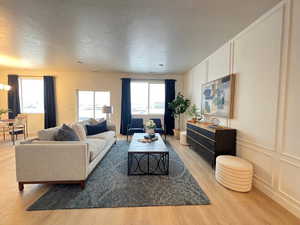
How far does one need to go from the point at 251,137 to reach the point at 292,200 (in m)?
0.95

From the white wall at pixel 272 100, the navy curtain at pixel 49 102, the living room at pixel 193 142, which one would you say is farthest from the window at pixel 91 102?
the white wall at pixel 272 100

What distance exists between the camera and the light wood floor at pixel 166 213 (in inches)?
65.6

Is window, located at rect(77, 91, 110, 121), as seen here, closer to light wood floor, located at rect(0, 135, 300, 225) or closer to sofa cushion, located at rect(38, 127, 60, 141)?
sofa cushion, located at rect(38, 127, 60, 141)

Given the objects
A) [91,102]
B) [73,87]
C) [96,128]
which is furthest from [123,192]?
[73,87]

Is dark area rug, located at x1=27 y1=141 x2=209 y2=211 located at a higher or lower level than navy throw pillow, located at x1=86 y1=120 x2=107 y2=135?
lower

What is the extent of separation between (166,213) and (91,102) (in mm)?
5706

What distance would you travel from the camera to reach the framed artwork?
2.97m

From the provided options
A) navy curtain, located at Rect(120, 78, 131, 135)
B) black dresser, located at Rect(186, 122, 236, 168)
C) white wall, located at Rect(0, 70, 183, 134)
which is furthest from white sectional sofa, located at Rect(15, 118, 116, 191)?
white wall, located at Rect(0, 70, 183, 134)

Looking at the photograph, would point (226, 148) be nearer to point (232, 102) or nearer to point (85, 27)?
point (232, 102)

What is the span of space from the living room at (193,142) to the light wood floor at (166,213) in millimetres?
15

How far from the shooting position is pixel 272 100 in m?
2.08

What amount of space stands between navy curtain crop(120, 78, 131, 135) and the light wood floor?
4.11m

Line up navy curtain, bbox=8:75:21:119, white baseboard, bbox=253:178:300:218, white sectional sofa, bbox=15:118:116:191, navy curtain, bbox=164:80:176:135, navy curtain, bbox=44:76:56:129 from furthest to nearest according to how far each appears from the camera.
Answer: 1. navy curtain, bbox=164:80:176:135
2. navy curtain, bbox=44:76:56:129
3. navy curtain, bbox=8:75:21:119
4. white sectional sofa, bbox=15:118:116:191
5. white baseboard, bbox=253:178:300:218

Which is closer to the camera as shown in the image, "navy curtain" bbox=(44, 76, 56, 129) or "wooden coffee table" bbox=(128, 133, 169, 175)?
"wooden coffee table" bbox=(128, 133, 169, 175)
